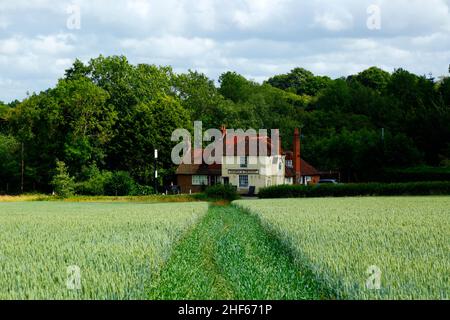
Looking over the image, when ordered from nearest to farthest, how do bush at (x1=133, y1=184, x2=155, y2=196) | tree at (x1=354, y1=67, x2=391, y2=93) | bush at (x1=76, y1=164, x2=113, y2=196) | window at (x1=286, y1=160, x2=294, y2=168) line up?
bush at (x1=76, y1=164, x2=113, y2=196) < bush at (x1=133, y1=184, x2=155, y2=196) < window at (x1=286, y1=160, x2=294, y2=168) < tree at (x1=354, y1=67, x2=391, y2=93)

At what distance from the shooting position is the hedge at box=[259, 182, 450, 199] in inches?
2217

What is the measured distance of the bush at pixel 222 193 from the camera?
58.7 m

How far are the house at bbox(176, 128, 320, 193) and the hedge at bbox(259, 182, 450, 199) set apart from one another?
605 inches

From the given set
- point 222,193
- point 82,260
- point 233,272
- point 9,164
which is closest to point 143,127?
point 9,164

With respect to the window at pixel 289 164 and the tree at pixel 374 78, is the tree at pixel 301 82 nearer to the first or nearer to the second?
the tree at pixel 374 78

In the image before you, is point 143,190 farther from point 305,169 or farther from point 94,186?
point 305,169

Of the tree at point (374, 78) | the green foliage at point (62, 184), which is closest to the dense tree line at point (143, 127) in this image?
the green foliage at point (62, 184)

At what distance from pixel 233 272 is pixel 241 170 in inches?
2515

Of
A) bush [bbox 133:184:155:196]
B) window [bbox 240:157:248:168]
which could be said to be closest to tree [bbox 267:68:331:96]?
window [bbox 240:157:248:168]

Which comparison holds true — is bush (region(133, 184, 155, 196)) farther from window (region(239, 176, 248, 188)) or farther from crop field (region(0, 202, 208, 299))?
crop field (region(0, 202, 208, 299))

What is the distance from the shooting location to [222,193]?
5881 centimetres

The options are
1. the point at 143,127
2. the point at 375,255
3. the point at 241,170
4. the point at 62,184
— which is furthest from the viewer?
the point at 241,170

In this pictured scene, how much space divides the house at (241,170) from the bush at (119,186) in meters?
9.62
